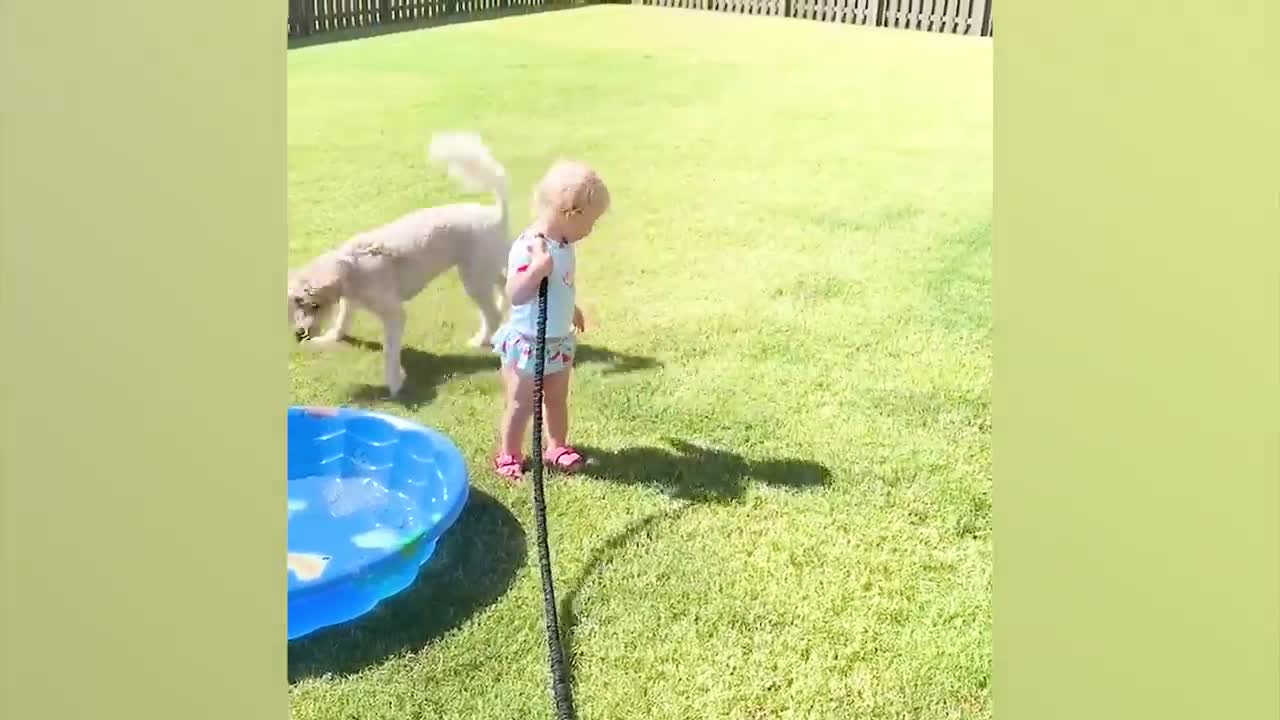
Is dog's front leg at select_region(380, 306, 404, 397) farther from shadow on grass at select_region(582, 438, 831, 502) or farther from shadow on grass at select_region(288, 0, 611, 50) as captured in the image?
shadow on grass at select_region(288, 0, 611, 50)

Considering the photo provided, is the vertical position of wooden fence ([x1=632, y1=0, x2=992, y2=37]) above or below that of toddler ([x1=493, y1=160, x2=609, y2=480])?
above

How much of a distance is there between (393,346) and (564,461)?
0.81 metres

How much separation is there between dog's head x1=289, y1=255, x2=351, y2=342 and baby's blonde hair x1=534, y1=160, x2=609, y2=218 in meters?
0.84

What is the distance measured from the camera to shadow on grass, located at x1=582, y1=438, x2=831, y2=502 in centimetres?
295

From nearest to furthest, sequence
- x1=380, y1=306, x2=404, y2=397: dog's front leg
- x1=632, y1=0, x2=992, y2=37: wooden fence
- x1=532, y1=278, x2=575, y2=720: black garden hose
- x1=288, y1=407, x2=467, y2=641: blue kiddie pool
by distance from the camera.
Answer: x1=532, y1=278, x2=575, y2=720: black garden hose, x1=288, y1=407, x2=467, y2=641: blue kiddie pool, x1=380, y1=306, x2=404, y2=397: dog's front leg, x1=632, y1=0, x2=992, y2=37: wooden fence

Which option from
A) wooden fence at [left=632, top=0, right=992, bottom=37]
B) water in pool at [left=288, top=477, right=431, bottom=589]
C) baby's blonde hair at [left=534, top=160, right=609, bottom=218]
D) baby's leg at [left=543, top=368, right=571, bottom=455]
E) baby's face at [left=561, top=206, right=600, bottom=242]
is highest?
wooden fence at [left=632, top=0, right=992, bottom=37]

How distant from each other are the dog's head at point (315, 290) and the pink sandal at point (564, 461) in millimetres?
841

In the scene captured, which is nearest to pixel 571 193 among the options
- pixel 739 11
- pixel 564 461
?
pixel 564 461

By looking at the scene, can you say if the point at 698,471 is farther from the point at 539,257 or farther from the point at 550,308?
the point at 539,257

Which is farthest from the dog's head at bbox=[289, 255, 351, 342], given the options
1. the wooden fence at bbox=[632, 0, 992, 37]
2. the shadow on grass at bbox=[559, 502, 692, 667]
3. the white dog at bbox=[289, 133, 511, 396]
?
the wooden fence at bbox=[632, 0, 992, 37]

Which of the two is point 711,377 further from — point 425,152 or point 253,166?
point 425,152

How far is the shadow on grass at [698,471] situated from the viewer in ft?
9.68

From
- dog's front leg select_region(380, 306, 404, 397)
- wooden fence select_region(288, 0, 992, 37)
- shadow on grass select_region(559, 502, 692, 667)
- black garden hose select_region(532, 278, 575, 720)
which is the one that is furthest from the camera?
wooden fence select_region(288, 0, 992, 37)

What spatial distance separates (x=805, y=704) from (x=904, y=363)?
165 cm
